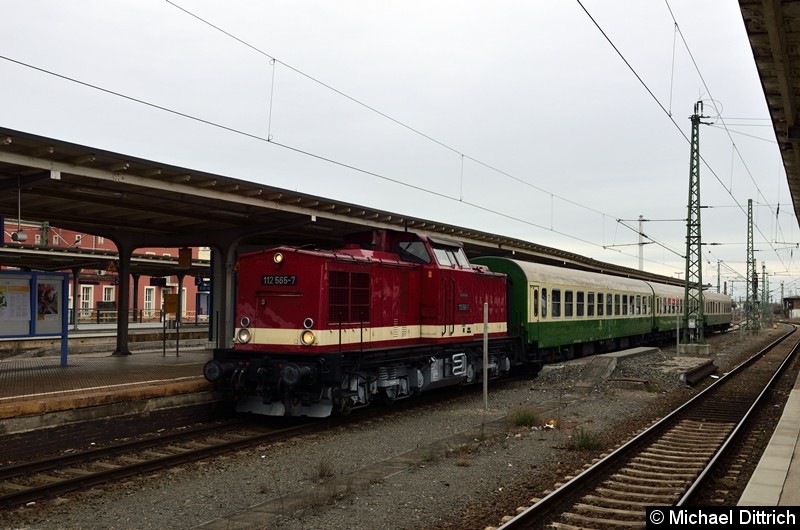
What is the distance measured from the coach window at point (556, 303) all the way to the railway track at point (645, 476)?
5779 millimetres

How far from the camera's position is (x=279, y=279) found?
11.8 meters

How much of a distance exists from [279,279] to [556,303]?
10.8 meters

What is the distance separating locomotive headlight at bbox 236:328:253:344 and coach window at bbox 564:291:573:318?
39.2ft

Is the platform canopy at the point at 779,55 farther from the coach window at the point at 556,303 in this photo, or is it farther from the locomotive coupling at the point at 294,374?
the locomotive coupling at the point at 294,374

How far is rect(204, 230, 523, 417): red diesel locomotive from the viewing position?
11.3m

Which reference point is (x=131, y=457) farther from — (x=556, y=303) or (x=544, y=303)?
(x=556, y=303)

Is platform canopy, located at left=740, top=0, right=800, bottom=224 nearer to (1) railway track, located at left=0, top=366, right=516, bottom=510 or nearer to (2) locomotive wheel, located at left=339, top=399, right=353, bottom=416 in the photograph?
(2) locomotive wheel, located at left=339, top=399, right=353, bottom=416

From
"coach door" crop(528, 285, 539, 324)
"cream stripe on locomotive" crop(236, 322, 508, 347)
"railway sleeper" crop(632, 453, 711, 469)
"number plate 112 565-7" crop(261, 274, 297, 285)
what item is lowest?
"railway sleeper" crop(632, 453, 711, 469)

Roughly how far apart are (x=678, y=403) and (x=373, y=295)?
25.9 ft

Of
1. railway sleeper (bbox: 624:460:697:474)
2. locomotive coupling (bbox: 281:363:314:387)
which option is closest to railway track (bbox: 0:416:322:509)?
locomotive coupling (bbox: 281:363:314:387)

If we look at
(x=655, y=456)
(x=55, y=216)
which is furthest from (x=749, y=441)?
(x=55, y=216)

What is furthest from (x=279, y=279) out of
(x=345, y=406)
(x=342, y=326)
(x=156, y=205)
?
(x=156, y=205)

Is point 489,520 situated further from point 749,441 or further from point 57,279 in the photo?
point 57,279

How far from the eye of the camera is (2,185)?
11.8m
